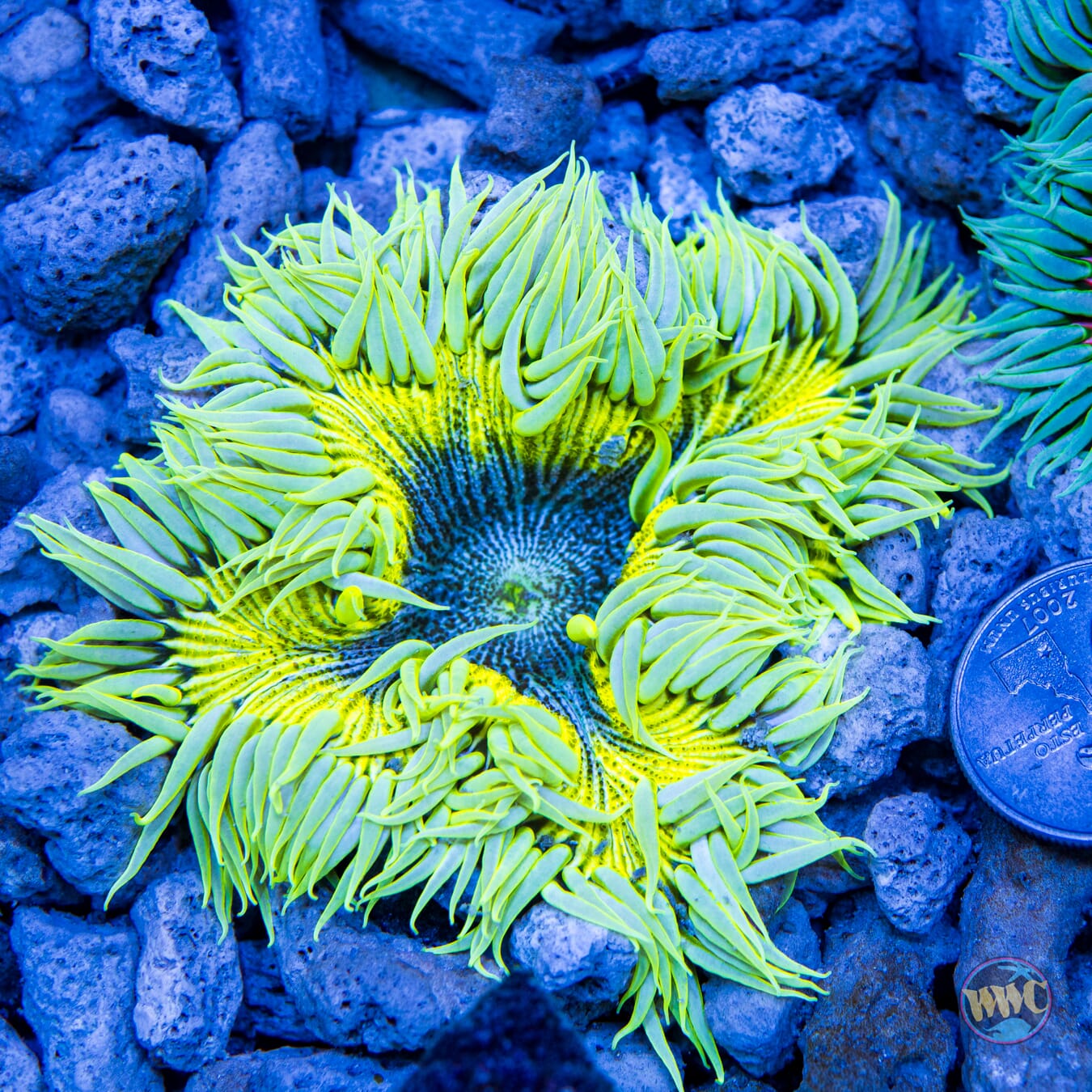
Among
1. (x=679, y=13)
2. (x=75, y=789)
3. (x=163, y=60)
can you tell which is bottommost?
(x=75, y=789)

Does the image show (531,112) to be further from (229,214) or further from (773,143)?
(229,214)

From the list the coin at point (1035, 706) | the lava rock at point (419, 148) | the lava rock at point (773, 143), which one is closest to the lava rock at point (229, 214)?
the lava rock at point (419, 148)

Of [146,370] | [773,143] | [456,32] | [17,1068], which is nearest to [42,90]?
[146,370]

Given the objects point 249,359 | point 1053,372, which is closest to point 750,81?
point 1053,372

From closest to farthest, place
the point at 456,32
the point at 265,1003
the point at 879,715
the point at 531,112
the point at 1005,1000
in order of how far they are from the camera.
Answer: the point at 1005,1000 < the point at 879,715 < the point at 265,1003 < the point at 531,112 < the point at 456,32

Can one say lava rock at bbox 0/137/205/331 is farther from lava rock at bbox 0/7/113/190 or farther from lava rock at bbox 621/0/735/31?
lava rock at bbox 621/0/735/31

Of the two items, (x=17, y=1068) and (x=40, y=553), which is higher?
(x=40, y=553)
